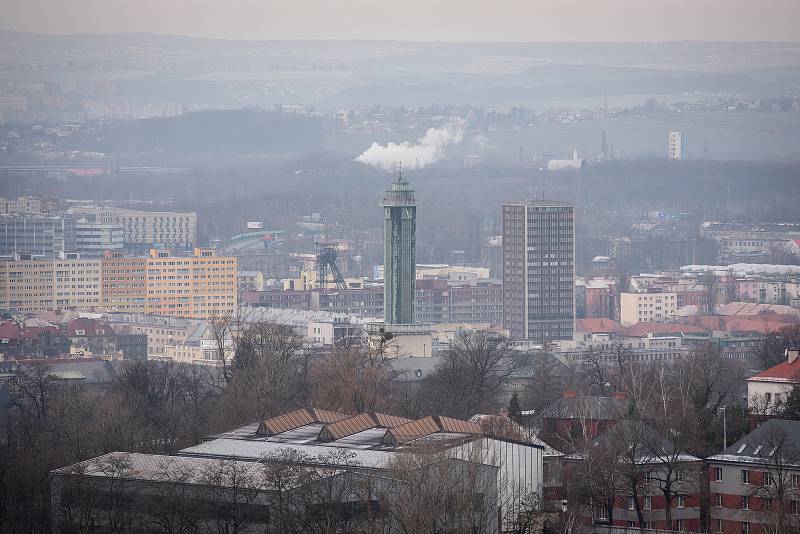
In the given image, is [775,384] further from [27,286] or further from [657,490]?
[27,286]

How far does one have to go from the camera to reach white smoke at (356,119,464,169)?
5295 inches

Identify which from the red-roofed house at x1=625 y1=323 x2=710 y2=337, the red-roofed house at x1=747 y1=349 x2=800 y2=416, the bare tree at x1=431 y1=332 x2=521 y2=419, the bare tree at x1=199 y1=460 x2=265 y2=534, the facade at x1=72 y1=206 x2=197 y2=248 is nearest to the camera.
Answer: the bare tree at x1=199 y1=460 x2=265 y2=534

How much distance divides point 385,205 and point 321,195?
60714 millimetres

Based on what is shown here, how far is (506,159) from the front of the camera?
457 ft

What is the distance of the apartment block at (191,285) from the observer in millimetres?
89688

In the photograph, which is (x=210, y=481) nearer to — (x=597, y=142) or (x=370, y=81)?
(x=597, y=142)

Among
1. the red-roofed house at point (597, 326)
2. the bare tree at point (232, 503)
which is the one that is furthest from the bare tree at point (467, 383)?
the red-roofed house at point (597, 326)

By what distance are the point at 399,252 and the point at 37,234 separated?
41.8 meters

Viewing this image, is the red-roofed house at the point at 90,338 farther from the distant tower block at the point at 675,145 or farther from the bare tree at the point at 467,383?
the distant tower block at the point at 675,145

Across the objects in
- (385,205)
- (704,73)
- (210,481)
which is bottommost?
(210,481)

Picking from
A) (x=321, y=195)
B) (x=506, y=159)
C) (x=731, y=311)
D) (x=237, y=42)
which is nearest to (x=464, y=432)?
(x=731, y=311)

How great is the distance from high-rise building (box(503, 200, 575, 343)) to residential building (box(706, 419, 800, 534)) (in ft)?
166

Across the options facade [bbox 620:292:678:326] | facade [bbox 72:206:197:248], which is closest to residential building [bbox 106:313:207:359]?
facade [bbox 620:292:678:326]

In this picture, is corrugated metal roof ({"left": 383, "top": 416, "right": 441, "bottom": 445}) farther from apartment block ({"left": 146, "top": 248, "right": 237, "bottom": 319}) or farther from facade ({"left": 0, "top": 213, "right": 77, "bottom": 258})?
facade ({"left": 0, "top": 213, "right": 77, "bottom": 258})
